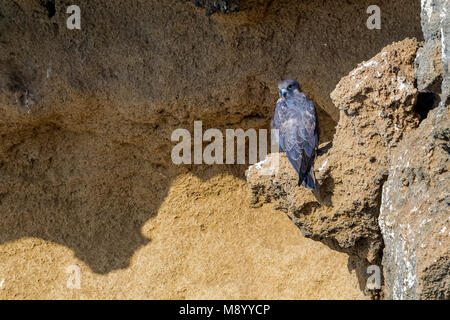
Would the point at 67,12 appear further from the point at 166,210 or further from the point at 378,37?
the point at 378,37

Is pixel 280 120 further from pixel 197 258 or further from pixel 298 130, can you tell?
pixel 197 258

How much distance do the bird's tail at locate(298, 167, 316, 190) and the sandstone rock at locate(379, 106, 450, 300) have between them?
0.45 meters

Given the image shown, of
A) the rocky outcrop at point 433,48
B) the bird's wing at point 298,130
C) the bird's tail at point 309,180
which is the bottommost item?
the bird's tail at point 309,180

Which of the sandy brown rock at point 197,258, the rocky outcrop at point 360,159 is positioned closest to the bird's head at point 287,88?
the rocky outcrop at point 360,159

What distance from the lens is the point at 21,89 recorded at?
20.3 ft

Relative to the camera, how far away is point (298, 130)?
4980mm

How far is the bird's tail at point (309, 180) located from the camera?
471 centimetres

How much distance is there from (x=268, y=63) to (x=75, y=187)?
2.08 m

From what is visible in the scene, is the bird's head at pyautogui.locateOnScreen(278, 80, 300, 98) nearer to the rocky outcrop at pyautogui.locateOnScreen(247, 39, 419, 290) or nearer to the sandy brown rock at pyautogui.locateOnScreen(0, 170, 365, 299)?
the rocky outcrop at pyautogui.locateOnScreen(247, 39, 419, 290)

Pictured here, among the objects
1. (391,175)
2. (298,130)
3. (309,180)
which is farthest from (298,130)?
(391,175)

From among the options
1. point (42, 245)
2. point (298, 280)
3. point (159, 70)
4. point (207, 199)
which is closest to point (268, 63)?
point (159, 70)

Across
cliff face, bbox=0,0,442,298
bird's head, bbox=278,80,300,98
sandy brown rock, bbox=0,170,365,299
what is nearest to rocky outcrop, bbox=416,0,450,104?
cliff face, bbox=0,0,442,298

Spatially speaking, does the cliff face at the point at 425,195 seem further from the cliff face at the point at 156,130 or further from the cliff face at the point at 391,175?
the cliff face at the point at 156,130

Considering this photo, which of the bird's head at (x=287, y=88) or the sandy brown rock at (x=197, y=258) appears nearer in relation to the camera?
the bird's head at (x=287, y=88)
